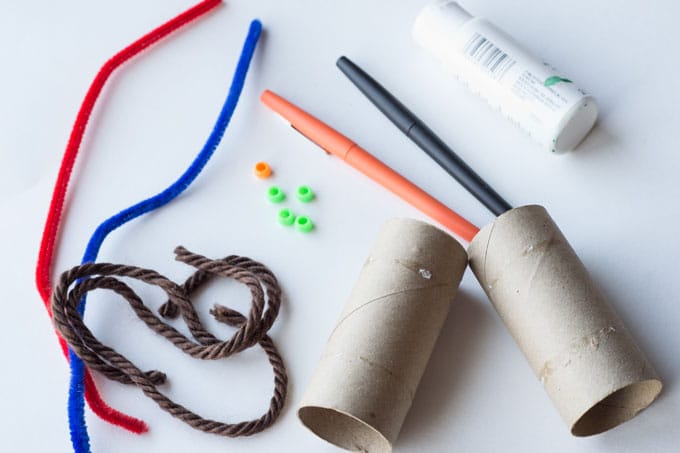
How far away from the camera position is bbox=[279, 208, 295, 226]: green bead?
812mm

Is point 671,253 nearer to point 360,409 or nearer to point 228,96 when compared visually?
point 360,409

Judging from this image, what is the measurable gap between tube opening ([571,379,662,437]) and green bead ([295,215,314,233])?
0.31m

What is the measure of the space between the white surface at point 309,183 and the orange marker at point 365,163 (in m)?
0.02

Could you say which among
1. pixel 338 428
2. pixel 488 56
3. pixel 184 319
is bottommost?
pixel 338 428

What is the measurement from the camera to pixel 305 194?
0.82 metres

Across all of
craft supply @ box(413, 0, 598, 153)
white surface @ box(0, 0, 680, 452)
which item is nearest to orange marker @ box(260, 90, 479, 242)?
white surface @ box(0, 0, 680, 452)

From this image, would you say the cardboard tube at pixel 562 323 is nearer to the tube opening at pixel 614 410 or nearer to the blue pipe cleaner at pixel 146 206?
the tube opening at pixel 614 410

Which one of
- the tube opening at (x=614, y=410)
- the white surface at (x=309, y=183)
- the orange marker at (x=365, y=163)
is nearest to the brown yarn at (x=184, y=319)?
the white surface at (x=309, y=183)

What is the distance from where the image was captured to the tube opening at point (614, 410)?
2.24ft

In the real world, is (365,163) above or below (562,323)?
above

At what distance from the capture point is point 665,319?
2.40 ft

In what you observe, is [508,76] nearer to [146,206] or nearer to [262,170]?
[262,170]

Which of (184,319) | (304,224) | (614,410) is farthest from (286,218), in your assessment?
(614,410)

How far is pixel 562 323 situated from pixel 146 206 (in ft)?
1.37
